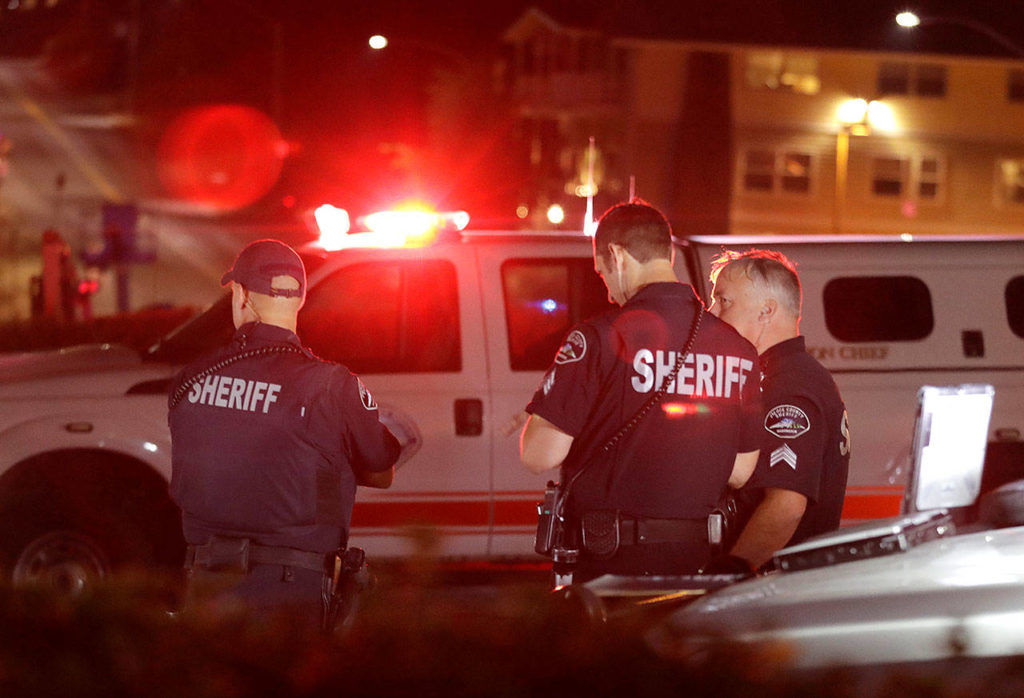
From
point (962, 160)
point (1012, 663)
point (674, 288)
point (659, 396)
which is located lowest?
point (1012, 663)

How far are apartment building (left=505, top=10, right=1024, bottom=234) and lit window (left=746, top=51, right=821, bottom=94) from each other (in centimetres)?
4

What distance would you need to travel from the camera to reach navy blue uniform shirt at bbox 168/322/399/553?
346cm

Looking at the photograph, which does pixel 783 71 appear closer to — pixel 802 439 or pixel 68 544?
pixel 68 544

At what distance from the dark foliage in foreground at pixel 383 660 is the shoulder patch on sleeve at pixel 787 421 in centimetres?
165

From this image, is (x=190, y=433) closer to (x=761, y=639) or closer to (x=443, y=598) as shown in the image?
(x=443, y=598)

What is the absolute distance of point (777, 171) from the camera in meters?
41.5

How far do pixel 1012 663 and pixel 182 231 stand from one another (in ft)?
157

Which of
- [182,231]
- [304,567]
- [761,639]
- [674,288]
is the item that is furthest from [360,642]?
[182,231]

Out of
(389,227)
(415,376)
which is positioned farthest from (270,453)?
(389,227)

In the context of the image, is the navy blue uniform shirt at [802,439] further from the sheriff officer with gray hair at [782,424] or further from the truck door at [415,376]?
the truck door at [415,376]

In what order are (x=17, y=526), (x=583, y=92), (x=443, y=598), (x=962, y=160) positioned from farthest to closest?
(x=583, y=92) → (x=962, y=160) → (x=17, y=526) → (x=443, y=598)

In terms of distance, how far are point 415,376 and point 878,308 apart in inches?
91.0

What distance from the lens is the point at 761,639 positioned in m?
2.21

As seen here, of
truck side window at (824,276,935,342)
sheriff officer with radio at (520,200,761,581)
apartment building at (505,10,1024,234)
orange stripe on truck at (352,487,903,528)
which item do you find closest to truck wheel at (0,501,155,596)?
orange stripe on truck at (352,487,903,528)
